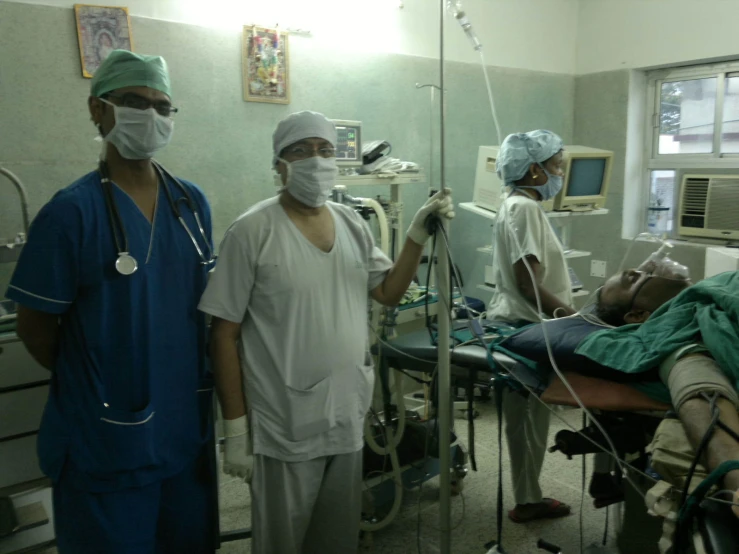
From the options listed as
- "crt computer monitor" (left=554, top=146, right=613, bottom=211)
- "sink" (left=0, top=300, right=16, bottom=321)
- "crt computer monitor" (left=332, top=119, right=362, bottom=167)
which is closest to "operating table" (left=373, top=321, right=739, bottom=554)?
"crt computer monitor" (left=332, top=119, right=362, bottom=167)

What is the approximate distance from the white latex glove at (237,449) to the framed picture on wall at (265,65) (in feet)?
5.93

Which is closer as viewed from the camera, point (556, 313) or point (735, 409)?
point (735, 409)

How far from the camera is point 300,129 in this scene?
1.43 metres

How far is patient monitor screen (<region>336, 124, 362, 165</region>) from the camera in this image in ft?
8.22

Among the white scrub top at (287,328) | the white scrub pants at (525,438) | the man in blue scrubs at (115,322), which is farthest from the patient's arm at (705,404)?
the man in blue scrubs at (115,322)

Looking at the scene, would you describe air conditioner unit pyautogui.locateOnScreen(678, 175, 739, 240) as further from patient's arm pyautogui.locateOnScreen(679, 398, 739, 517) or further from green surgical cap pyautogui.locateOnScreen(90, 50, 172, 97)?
green surgical cap pyautogui.locateOnScreen(90, 50, 172, 97)

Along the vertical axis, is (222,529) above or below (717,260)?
below

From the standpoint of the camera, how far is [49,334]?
4.27 feet

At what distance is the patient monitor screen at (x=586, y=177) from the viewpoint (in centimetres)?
326

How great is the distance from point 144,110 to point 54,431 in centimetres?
75

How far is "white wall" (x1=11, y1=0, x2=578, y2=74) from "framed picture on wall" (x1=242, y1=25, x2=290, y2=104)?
64mm

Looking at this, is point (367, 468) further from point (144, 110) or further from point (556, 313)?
point (144, 110)

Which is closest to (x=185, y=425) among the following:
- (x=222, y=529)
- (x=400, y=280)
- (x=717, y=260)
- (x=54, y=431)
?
(x=54, y=431)

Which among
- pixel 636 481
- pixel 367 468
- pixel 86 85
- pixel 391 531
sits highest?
pixel 86 85
